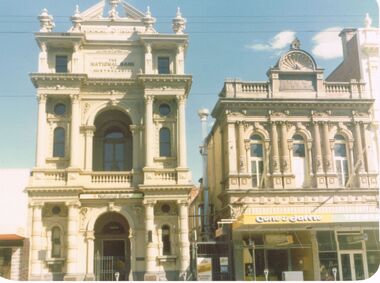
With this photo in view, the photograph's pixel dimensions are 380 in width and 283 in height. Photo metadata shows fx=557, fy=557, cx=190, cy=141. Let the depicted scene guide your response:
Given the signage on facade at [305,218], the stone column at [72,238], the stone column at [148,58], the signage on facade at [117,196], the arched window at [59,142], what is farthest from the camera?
the stone column at [148,58]

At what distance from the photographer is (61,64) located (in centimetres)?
3434

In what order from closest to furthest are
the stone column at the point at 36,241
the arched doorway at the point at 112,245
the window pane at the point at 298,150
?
1. the stone column at the point at 36,241
2. the arched doorway at the point at 112,245
3. the window pane at the point at 298,150

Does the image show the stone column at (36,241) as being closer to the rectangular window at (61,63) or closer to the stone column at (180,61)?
the rectangular window at (61,63)

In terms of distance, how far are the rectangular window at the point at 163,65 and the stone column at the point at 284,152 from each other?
809 centimetres

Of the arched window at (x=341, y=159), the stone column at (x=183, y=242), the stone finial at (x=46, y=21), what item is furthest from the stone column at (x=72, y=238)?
the arched window at (x=341, y=159)

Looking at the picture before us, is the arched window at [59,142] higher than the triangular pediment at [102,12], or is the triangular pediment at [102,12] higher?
the triangular pediment at [102,12]

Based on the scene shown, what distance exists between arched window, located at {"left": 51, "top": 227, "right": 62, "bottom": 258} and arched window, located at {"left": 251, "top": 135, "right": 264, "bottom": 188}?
12.1 meters

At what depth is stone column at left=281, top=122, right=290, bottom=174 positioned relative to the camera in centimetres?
3459

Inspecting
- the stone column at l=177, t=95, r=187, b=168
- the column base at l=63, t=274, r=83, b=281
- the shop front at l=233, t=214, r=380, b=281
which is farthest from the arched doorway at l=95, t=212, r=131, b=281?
the shop front at l=233, t=214, r=380, b=281

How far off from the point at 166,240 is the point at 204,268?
2.82m

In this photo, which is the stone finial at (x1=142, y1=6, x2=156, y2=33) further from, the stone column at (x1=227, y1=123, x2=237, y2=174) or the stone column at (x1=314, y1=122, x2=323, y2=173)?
the stone column at (x1=314, y1=122, x2=323, y2=173)

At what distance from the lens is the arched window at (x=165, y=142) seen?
33.9m

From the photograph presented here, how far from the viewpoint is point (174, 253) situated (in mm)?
32375

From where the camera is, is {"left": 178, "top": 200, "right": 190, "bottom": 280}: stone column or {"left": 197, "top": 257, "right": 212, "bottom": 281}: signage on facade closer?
{"left": 197, "top": 257, "right": 212, "bottom": 281}: signage on facade
